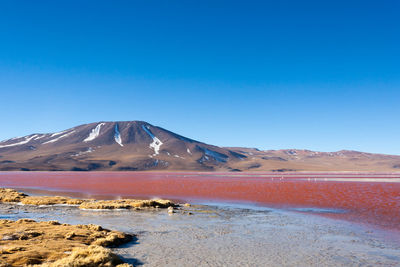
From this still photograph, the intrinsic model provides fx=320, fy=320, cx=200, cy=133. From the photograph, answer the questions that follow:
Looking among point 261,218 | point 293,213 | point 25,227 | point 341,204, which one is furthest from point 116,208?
point 341,204

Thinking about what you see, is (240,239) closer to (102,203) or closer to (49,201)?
(102,203)

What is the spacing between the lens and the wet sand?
1162 cm

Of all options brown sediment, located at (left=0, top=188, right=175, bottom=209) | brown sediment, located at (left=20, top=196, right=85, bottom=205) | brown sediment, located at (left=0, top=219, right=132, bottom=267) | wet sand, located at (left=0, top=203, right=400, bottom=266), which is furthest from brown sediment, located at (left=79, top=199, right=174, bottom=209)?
brown sediment, located at (left=0, top=219, right=132, bottom=267)

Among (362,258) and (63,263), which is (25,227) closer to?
(63,263)

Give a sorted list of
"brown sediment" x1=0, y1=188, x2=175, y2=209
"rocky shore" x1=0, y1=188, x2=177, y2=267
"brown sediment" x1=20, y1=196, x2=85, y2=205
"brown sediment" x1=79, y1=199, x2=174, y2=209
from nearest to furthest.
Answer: "rocky shore" x1=0, y1=188, x2=177, y2=267
"brown sediment" x1=79, y1=199, x2=174, y2=209
"brown sediment" x1=0, y1=188, x2=175, y2=209
"brown sediment" x1=20, y1=196, x2=85, y2=205

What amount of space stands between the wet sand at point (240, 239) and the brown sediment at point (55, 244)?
3.81 ft

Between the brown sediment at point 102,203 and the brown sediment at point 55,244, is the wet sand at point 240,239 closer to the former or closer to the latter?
the brown sediment at point 55,244

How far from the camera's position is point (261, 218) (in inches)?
818

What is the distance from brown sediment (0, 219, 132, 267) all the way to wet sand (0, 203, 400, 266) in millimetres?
1162

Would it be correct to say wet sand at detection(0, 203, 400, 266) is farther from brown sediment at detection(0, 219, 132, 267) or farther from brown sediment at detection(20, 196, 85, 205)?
brown sediment at detection(20, 196, 85, 205)

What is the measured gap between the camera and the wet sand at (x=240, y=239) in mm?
11625

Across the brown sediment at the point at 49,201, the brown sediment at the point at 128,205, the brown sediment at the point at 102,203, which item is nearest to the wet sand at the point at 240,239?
the brown sediment at the point at 128,205

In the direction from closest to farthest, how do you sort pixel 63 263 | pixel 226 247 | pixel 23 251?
1. pixel 63 263
2. pixel 23 251
3. pixel 226 247

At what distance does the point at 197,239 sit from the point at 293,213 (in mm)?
Result: 10690
